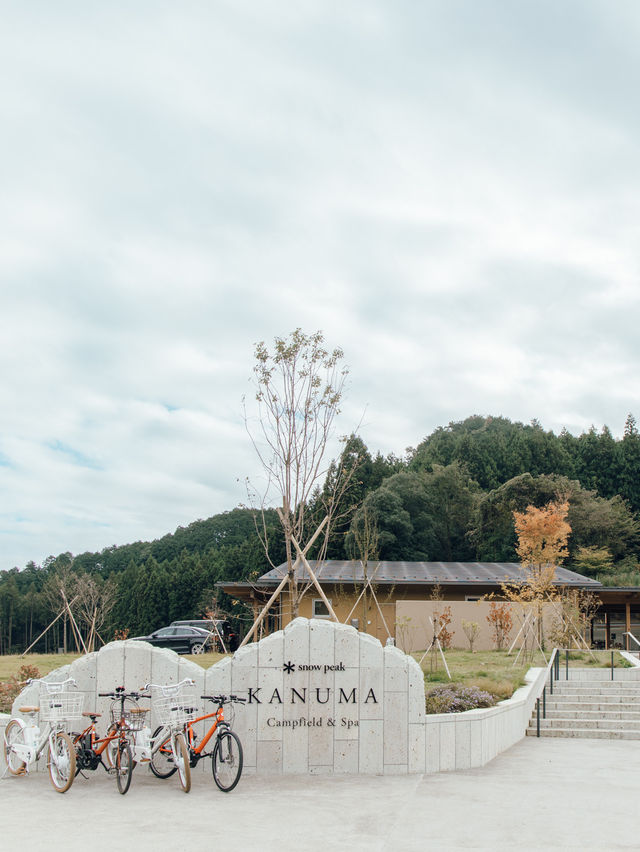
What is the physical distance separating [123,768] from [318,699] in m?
2.49

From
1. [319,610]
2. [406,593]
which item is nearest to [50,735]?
[319,610]

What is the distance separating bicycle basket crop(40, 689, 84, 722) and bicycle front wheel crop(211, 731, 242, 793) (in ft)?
5.49

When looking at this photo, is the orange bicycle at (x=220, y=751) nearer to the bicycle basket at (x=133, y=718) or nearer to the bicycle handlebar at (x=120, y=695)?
the bicycle basket at (x=133, y=718)

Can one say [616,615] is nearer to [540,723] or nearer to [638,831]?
[540,723]

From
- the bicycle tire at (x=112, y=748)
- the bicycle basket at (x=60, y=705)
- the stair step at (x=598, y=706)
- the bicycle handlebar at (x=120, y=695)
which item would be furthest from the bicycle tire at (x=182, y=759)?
the stair step at (x=598, y=706)

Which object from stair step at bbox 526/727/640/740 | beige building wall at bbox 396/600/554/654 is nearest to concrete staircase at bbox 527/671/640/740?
stair step at bbox 526/727/640/740

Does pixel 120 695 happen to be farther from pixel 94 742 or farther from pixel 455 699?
pixel 455 699

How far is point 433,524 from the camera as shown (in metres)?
50.3

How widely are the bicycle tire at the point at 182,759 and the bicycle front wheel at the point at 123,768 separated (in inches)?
18.5

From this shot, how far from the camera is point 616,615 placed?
32469mm

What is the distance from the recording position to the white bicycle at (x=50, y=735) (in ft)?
27.8

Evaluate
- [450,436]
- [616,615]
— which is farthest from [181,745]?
[450,436]

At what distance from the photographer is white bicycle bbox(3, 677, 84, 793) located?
333 inches

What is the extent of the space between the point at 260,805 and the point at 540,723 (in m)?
8.40
